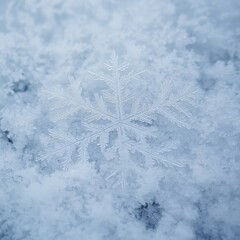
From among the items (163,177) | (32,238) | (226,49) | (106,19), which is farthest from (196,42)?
(32,238)

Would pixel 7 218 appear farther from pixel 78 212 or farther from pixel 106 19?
pixel 106 19

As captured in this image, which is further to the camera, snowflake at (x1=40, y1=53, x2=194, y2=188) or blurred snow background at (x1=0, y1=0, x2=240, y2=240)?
snowflake at (x1=40, y1=53, x2=194, y2=188)

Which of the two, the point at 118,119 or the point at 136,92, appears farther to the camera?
the point at 136,92

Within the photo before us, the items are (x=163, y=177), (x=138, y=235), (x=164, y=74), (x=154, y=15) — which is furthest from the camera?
(x=154, y=15)

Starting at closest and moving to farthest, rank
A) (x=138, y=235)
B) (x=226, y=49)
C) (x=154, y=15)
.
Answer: (x=138, y=235) → (x=226, y=49) → (x=154, y=15)
